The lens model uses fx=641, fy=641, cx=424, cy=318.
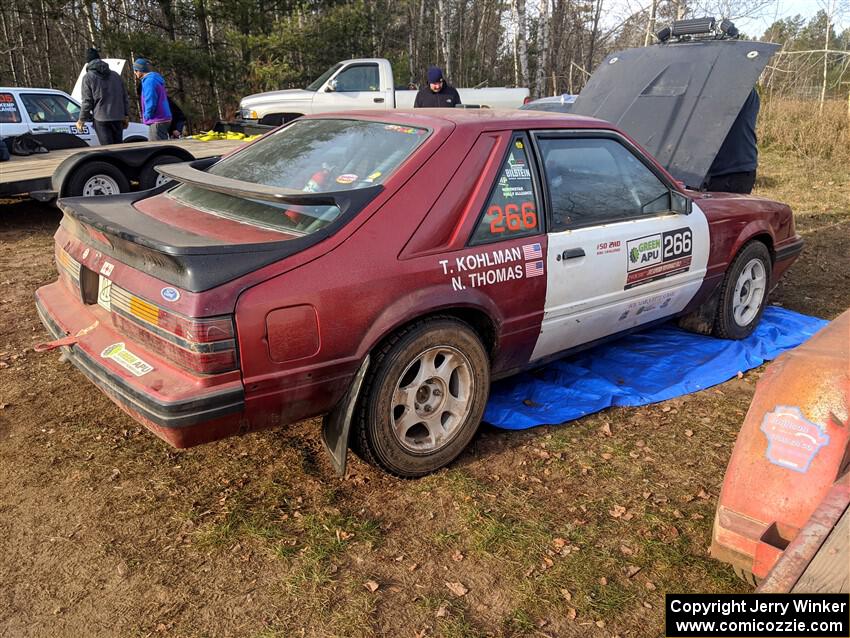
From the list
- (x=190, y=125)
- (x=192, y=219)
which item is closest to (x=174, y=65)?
(x=190, y=125)

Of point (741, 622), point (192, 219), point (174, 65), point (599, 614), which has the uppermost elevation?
point (174, 65)

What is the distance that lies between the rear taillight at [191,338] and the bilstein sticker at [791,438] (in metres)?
1.94

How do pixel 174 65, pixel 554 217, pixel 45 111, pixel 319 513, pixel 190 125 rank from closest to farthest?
pixel 319 513 → pixel 554 217 → pixel 45 111 → pixel 174 65 → pixel 190 125

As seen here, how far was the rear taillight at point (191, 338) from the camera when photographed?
2320 millimetres

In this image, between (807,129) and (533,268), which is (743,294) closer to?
(533,268)

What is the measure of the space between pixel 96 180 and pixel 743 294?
6.84 m

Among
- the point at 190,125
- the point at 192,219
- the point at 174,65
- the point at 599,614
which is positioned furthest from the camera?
the point at 190,125

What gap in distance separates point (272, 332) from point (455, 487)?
3.92 feet

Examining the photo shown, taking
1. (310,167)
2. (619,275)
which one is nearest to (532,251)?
(619,275)

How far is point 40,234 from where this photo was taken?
25.0ft

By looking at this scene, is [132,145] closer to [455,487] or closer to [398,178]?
[398,178]

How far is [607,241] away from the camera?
3.54 m

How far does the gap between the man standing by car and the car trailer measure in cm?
147

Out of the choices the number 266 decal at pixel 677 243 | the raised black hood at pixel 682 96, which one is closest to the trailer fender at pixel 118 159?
the raised black hood at pixel 682 96
